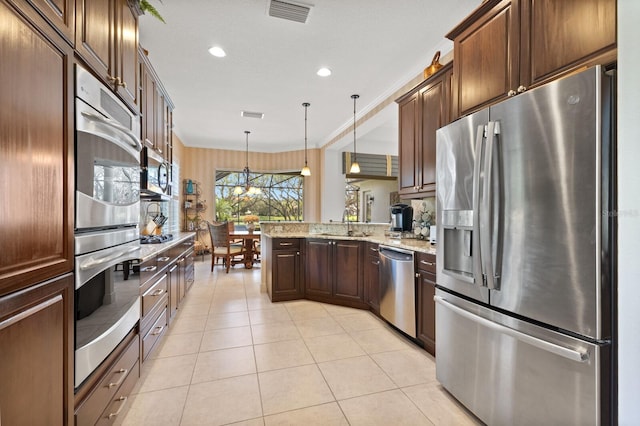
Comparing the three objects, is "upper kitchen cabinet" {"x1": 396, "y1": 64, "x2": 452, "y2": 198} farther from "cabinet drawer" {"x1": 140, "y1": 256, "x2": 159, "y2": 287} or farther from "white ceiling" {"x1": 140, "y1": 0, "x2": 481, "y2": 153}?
"cabinet drawer" {"x1": 140, "y1": 256, "x2": 159, "y2": 287}

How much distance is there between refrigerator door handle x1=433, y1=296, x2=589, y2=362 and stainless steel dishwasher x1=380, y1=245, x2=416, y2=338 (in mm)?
852

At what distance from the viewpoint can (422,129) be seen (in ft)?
9.70

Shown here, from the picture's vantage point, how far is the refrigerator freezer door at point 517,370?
119 centimetres

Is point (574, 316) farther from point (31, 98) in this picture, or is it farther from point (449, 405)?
point (31, 98)

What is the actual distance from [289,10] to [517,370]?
114 inches

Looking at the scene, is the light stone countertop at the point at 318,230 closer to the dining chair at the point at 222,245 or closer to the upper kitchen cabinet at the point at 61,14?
the dining chair at the point at 222,245

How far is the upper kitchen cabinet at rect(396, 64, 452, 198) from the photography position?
A: 2.65 meters

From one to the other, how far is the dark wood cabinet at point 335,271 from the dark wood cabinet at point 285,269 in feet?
0.40

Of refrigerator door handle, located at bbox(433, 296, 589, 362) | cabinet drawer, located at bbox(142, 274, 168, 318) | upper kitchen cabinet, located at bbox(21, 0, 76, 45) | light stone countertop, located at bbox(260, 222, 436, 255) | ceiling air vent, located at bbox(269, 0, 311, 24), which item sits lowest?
cabinet drawer, located at bbox(142, 274, 168, 318)

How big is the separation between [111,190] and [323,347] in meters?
2.04

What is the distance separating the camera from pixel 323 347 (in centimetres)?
261

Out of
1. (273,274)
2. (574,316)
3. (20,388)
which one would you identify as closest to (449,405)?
(574,316)

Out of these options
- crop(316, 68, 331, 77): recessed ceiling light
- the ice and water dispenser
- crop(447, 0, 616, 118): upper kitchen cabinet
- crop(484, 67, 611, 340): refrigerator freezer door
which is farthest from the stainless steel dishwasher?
crop(316, 68, 331, 77): recessed ceiling light

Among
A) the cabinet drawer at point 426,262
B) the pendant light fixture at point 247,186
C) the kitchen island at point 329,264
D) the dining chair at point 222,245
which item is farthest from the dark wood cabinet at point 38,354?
the pendant light fixture at point 247,186
